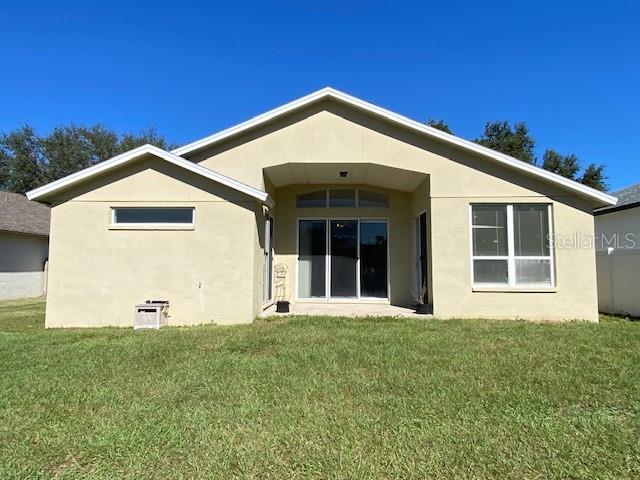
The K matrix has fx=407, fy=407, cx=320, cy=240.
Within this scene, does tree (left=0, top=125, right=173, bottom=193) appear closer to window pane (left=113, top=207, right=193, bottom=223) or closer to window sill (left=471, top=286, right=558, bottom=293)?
window pane (left=113, top=207, right=193, bottom=223)

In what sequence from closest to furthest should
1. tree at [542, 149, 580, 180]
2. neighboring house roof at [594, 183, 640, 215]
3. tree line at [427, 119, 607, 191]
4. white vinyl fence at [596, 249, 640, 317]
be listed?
1. white vinyl fence at [596, 249, 640, 317]
2. neighboring house roof at [594, 183, 640, 215]
3. tree line at [427, 119, 607, 191]
4. tree at [542, 149, 580, 180]

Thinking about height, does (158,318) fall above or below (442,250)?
below

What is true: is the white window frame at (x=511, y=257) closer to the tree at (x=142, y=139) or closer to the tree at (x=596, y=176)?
the tree at (x=596, y=176)

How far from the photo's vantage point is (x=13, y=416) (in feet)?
13.1

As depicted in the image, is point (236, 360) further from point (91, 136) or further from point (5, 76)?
point (91, 136)

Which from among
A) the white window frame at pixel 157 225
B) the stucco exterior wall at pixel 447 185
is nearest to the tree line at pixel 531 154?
the stucco exterior wall at pixel 447 185

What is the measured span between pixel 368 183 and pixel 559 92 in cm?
1098

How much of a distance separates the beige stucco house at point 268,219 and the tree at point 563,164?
29.5 metres

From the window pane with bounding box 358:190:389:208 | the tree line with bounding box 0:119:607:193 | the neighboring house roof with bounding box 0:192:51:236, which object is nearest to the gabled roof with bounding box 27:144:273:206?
the window pane with bounding box 358:190:389:208

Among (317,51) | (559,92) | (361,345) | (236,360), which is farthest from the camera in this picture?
(559,92)

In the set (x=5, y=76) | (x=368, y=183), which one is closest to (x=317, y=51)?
(x=368, y=183)

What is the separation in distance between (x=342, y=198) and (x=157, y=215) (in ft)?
17.6

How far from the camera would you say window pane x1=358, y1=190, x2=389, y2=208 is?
12227 millimetres

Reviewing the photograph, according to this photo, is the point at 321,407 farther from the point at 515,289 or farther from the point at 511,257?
the point at 511,257
